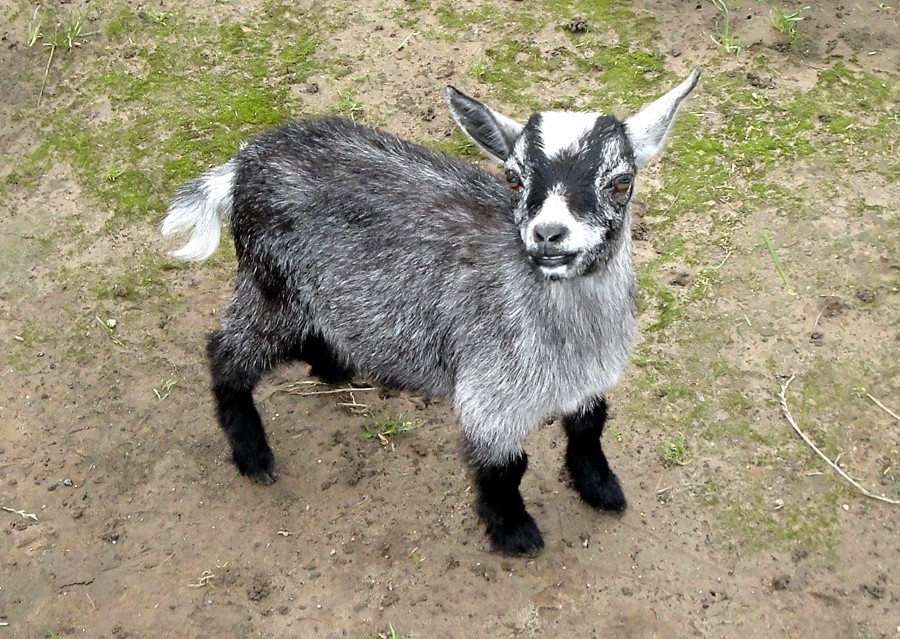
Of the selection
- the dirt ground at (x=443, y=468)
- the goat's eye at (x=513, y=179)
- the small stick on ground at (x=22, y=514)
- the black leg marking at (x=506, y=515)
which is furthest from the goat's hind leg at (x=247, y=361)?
the goat's eye at (x=513, y=179)

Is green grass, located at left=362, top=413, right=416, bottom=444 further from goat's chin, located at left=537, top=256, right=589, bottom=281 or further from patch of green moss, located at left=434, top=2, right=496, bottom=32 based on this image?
patch of green moss, located at left=434, top=2, right=496, bottom=32

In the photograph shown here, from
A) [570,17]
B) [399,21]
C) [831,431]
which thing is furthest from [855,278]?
[399,21]

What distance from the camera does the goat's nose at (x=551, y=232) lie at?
3527 millimetres

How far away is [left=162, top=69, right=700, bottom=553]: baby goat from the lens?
12.8 ft

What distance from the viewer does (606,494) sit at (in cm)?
485

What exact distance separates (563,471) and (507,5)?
437cm

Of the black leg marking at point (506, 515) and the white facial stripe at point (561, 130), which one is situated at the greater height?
the white facial stripe at point (561, 130)

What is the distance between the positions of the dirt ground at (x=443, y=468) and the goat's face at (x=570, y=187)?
1.72m

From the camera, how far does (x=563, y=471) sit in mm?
5121

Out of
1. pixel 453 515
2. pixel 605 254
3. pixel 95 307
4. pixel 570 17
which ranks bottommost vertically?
pixel 453 515

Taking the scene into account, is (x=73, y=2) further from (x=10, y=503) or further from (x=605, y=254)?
(x=605, y=254)

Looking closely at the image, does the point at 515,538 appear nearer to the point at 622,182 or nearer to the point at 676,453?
the point at 676,453

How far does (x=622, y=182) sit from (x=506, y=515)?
1823mm

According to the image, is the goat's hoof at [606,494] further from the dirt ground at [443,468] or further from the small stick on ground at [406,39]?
the small stick on ground at [406,39]
